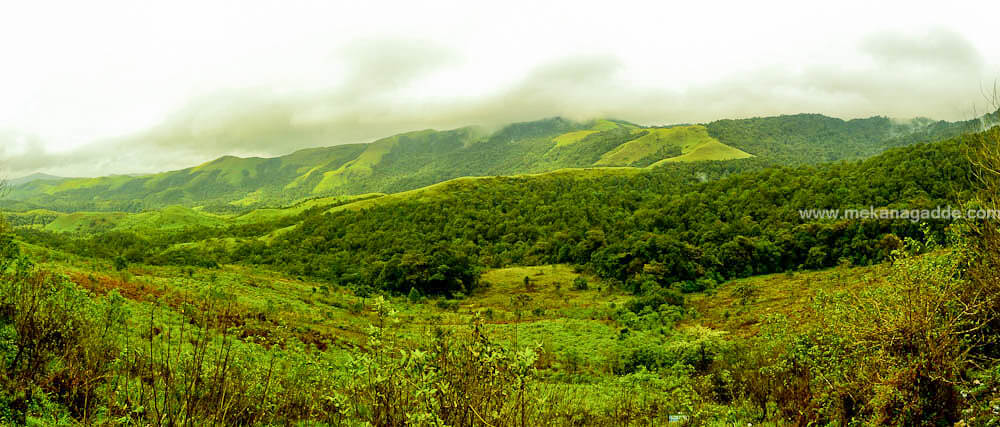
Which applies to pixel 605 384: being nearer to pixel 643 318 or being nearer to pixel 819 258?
pixel 643 318

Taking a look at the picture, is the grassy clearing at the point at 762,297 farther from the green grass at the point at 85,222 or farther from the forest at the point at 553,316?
the green grass at the point at 85,222

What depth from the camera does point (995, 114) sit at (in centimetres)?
830

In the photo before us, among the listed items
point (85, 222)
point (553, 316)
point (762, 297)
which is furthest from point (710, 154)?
point (85, 222)

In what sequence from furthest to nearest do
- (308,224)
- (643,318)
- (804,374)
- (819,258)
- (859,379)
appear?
(308,224)
(819,258)
(643,318)
(804,374)
(859,379)

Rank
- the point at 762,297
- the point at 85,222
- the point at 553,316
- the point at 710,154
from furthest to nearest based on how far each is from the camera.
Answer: the point at 710,154
the point at 85,222
the point at 762,297
the point at 553,316

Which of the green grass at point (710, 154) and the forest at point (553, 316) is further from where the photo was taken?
the green grass at point (710, 154)

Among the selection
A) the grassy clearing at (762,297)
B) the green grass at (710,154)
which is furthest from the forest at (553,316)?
the green grass at (710,154)

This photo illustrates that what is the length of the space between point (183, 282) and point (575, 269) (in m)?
41.7

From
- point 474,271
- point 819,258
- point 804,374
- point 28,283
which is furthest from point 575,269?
→ point 28,283

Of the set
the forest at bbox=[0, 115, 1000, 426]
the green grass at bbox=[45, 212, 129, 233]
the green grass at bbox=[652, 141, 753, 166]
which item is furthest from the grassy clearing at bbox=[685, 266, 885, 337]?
the green grass at bbox=[45, 212, 129, 233]

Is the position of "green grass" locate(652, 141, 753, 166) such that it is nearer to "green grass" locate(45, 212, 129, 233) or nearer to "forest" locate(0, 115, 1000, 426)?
"forest" locate(0, 115, 1000, 426)

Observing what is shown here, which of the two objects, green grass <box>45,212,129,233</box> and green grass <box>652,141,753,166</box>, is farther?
green grass <box>652,141,753,166</box>

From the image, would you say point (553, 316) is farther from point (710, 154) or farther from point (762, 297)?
point (710, 154)

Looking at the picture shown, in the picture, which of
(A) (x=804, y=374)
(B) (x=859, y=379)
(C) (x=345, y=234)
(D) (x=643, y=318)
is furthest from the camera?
(C) (x=345, y=234)
